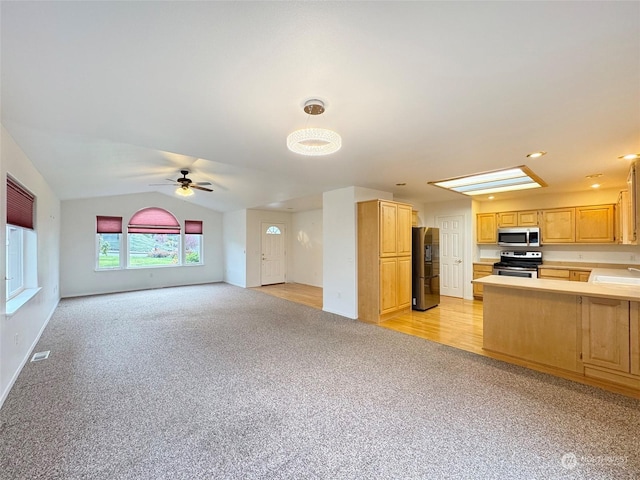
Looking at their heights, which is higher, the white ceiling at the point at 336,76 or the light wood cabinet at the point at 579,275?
the white ceiling at the point at 336,76

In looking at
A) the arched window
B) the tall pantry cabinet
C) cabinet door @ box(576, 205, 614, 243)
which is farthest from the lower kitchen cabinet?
the arched window

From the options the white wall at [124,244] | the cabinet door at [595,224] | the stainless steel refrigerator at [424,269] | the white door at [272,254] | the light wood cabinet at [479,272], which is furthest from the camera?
the white door at [272,254]

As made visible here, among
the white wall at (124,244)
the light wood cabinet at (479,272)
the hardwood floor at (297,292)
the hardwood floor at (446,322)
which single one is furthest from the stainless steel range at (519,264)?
the white wall at (124,244)

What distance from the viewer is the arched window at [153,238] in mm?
7832

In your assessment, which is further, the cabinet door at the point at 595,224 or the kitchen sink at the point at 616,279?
the cabinet door at the point at 595,224

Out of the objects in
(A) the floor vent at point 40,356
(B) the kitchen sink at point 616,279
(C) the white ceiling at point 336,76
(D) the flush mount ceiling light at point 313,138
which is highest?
(C) the white ceiling at point 336,76

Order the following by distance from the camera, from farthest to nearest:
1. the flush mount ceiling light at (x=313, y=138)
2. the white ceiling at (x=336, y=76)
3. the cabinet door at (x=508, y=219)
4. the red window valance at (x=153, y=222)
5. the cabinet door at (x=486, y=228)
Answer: the red window valance at (x=153, y=222) → the cabinet door at (x=486, y=228) → the cabinet door at (x=508, y=219) → the flush mount ceiling light at (x=313, y=138) → the white ceiling at (x=336, y=76)

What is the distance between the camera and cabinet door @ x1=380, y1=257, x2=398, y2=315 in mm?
4750

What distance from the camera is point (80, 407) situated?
2346 millimetres

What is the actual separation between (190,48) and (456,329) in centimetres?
464

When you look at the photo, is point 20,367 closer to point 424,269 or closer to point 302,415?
point 302,415

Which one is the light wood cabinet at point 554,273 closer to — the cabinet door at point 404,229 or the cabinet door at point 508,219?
the cabinet door at point 508,219

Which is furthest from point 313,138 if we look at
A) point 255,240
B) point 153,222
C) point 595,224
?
point 153,222

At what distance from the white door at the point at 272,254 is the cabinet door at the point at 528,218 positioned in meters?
6.45
